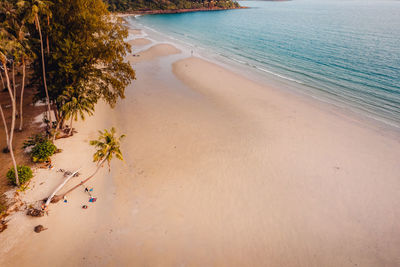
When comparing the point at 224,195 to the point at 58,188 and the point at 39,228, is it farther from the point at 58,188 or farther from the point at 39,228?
the point at 39,228

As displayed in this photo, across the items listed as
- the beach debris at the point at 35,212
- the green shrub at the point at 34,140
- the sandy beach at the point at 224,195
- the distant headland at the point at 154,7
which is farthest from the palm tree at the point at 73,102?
the distant headland at the point at 154,7

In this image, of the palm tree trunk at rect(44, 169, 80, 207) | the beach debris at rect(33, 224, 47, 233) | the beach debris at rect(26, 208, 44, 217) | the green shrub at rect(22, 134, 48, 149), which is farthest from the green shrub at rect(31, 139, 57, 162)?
the beach debris at rect(33, 224, 47, 233)

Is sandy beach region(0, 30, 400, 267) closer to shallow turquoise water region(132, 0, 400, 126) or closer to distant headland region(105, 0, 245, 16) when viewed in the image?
shallow turquoise water region(132, 0, 400, 126)

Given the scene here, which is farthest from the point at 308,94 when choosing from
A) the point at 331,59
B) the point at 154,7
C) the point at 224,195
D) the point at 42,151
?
the point at 154,7

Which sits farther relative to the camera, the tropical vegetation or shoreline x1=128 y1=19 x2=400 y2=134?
shoreline x1=128 y1=19 x2=400 y2=134

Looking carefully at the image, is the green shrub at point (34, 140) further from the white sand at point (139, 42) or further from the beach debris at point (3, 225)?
the white sand at point (139, 42)

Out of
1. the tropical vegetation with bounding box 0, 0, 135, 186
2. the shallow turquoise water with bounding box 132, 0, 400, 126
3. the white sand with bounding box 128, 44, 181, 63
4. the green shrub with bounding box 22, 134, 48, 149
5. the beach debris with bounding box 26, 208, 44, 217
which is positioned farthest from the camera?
the white sand with bounding box 128, 44, 181, 63

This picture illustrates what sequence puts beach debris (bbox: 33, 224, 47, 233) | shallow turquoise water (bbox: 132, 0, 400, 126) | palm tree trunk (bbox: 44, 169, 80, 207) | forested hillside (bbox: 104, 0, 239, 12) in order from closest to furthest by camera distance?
beach debris (bbox: 33, 224, 47, 233), palm tree trunk (bbox: 44, 169, 80, 207), shallow turquoise water (bbox: 132, 0, 400, 126), forested hillside (bbox: 104, 0, 239, 12)

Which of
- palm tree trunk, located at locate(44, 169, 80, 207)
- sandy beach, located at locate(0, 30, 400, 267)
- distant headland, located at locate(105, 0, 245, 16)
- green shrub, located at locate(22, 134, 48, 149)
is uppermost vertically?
distant headland, located at locate(105, 0, 245, 16)
